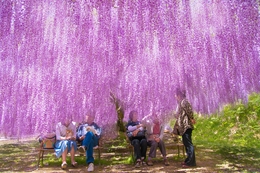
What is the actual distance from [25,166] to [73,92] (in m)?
1.70

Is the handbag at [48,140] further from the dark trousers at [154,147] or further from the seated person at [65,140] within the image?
the dark trousers at [154,147]

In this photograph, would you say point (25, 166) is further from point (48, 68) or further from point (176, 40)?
point (176, 40)

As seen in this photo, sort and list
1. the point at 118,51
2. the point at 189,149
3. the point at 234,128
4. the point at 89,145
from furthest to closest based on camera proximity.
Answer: the point at 234,128, the point at 118,51, the point at 89,145, the point at 189,149

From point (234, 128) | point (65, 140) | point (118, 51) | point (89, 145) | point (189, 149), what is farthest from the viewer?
point (234, 128)

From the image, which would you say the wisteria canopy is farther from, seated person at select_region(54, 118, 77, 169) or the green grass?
the green grass

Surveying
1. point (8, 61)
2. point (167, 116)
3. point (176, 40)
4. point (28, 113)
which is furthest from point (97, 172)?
point (8, 61)

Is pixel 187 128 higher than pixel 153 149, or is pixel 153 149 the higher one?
pixel 187 128

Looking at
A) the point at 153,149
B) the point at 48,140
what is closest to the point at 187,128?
the point at 153,149

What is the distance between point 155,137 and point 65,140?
1653 millimetres

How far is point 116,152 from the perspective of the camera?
631 cm

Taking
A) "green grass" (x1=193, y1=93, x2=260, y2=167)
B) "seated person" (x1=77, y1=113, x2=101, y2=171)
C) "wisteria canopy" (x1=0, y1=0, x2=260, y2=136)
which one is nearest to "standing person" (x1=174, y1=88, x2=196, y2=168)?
"wisteria canopy" (x1=0, y1=0, x2=260, y2=136)

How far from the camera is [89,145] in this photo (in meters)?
4.47

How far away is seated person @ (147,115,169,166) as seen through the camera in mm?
4656

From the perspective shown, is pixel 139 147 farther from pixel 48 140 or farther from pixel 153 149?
pixel 48 140
